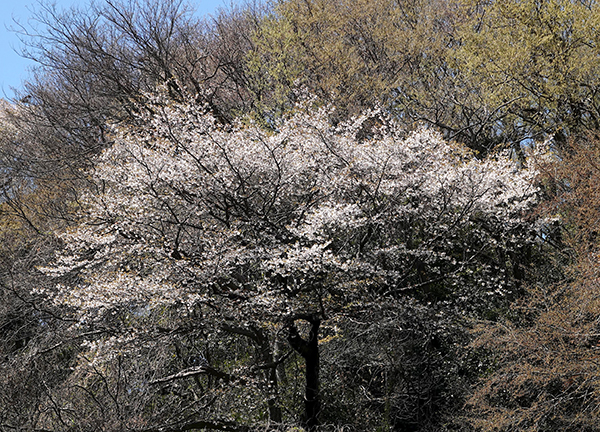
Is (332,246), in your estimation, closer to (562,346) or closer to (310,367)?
(310,367)

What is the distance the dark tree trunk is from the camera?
791 cm

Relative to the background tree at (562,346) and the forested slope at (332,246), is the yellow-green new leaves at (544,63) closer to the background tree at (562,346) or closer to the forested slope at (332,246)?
the forested slope at (332,246)

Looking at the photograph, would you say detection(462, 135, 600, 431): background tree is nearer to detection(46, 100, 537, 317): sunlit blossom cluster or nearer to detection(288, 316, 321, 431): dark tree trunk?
Result: detection(46, 100, 537, 317): sunlit blossom cluster

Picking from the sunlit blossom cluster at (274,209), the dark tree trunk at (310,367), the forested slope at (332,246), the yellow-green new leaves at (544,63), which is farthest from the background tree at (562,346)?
→ the dark tree trunk at (310,367)

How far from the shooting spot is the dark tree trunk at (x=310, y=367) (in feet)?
25.9

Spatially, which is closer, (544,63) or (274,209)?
(274,209)

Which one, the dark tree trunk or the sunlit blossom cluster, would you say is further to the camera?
the dark tree trunk

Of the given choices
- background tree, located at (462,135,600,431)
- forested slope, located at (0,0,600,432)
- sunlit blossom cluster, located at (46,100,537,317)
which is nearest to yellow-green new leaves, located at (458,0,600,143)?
forested slope, located at (0,0,600,432)

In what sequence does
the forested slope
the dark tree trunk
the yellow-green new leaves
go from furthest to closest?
the yellow-green new leaves → the dark tree trunk → the forested slope

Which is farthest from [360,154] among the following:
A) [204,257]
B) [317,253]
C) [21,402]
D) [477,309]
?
[21,402]

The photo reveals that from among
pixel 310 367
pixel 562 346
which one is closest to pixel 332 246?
pixel 310 367

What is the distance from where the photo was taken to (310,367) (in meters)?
8.02

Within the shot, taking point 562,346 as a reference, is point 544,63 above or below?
above

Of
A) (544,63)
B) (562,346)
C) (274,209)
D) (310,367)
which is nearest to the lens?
(562,346)
